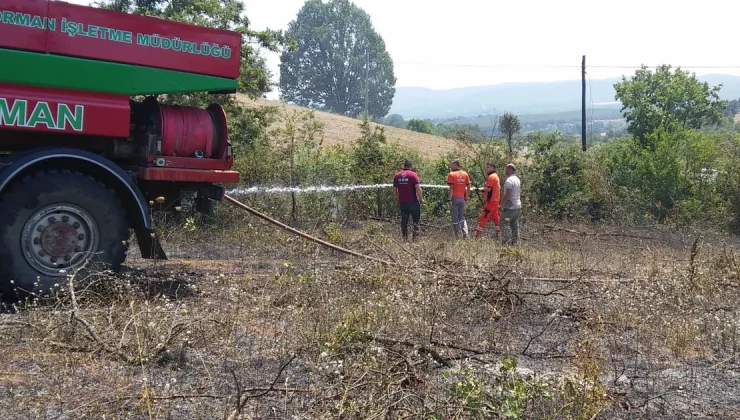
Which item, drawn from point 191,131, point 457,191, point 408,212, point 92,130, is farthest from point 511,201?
point 92,130

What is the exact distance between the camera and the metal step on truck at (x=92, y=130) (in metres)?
6.61

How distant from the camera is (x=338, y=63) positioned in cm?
8888

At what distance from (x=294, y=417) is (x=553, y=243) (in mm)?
10672

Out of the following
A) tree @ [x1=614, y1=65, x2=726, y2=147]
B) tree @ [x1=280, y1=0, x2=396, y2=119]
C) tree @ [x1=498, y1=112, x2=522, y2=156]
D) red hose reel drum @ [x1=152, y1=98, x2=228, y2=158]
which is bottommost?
red hose reel drum @ [x1=152, y1=98, x2=228, y2=158]

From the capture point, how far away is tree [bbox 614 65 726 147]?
3331 cm

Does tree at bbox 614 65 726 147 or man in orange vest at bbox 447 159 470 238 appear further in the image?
tree at bbox 614 65 726 147

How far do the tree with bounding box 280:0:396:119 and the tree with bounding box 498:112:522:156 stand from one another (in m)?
63.8

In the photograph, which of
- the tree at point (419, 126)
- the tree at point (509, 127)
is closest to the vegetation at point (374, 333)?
the tree at point (509, 127)

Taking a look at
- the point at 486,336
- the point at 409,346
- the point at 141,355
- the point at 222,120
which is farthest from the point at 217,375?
the point at 222,120

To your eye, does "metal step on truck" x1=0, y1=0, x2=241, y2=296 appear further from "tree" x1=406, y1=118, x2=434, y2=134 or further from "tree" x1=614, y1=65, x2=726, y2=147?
"tree" x1=406, y1=118, x2=434, y2=134

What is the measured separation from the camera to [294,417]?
13.4 ft

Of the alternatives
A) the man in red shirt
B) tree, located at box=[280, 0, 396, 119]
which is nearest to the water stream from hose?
the man in red shirt

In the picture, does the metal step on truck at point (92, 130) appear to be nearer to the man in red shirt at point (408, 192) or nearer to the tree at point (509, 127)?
the man in red shirt at point (408, 192)

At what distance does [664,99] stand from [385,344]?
31950mm
